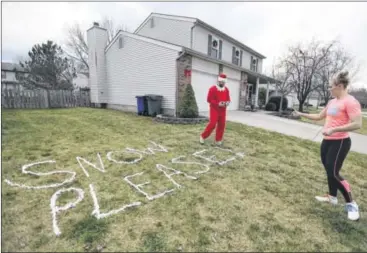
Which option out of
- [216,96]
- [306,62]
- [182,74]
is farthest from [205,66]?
[306,62]

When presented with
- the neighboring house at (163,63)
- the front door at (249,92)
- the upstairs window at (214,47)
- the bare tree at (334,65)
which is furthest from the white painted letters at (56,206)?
the bare tree at (334,65)

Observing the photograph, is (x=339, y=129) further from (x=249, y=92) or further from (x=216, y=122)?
(x=249, y=92)

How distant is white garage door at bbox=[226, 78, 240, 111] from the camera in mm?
13430

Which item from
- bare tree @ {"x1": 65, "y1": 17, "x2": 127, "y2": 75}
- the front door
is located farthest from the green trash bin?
bare tree @ {"x1": 65, "y1": 17, "x2": 127, "y2": 75}

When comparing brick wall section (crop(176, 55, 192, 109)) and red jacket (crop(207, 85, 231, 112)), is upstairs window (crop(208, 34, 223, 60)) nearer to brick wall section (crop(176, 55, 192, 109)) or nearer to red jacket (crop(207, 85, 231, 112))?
brick wall section (crop(176, 55, 192, 109))

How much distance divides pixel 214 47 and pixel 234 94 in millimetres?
3559

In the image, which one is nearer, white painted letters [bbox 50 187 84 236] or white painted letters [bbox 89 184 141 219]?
white painted letters [bbox 50 187 84 236]

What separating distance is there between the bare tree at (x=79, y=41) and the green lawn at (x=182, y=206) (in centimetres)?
2573

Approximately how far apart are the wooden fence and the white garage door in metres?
9.30

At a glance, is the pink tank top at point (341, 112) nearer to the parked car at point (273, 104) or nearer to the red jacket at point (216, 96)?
the red jacket at point (216, 96)

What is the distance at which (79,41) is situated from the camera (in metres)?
26.5

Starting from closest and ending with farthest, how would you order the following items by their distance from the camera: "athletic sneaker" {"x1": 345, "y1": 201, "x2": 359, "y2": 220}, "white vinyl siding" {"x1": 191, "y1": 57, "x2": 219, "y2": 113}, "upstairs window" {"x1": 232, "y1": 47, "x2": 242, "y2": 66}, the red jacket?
"athletic sneaker" {"x1": 345, "y1": 201, "x2": 359, "y2": 220} → the red jacket → "white vinyl siding" {"x1": 191, "y1": 57, "x2": 219, "y2": 113} → "upstairs window" {"x1": 232, "y1": 47, "x2": 242, "y2": 66}

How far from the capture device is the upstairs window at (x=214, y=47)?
13.9m

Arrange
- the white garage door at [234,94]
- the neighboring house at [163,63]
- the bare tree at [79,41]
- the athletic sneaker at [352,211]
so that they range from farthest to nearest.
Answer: the bare tree at [79,41] → the white garage door at [234,94] → the neighboring house at [163,63] → the athletic sneaker at [352,211]
